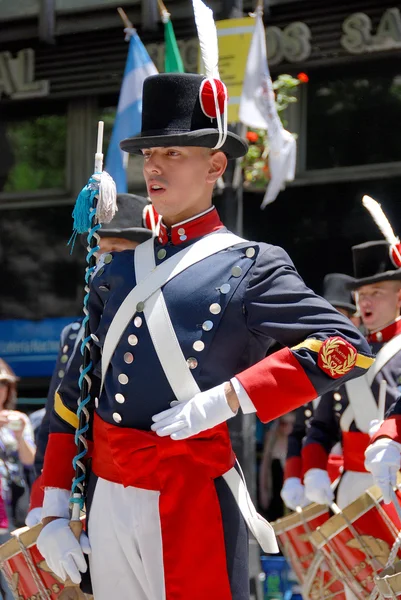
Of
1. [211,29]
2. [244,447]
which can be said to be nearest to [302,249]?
[244,447]

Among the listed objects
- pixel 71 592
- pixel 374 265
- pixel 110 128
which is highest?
pixel 110 128

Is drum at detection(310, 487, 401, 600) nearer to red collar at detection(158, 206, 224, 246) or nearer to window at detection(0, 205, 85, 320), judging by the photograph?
red collar at detection(158, 206, 224, 246)

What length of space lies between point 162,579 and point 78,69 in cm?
984

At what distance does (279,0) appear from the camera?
11.2m

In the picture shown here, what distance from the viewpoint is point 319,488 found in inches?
238

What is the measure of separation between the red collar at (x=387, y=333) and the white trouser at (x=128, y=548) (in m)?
2.81

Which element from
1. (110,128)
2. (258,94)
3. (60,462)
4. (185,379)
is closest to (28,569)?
(60,462)

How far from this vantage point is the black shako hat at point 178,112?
3615 millimetres

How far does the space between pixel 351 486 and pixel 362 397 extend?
0.48 metres

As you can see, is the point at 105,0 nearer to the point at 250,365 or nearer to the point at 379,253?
the point at 379,253

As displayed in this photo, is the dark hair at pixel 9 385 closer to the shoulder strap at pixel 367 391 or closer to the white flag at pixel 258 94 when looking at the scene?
the white flag at pixel 258 94

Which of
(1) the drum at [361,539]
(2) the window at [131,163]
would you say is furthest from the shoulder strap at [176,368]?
(2) the window at [131,163]

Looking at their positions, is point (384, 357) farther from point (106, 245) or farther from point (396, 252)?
point (106, 245)

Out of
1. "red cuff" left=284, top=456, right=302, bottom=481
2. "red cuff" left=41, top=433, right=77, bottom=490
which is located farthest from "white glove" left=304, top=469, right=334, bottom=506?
"red cuff" left=41, top=433, right=77, bottom=490
